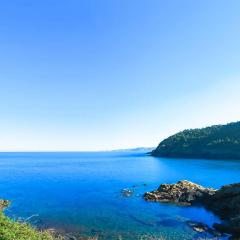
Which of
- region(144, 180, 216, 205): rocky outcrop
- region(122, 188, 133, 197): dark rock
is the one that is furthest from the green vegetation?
region(122, 188, 133, 197): dark rock

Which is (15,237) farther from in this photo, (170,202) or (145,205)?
(170,202)

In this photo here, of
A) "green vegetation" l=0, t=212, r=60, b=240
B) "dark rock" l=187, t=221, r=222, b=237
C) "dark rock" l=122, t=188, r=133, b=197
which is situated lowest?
"dark rock" l=187, t=221, r=222, b=237

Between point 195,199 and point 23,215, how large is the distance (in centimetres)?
3250

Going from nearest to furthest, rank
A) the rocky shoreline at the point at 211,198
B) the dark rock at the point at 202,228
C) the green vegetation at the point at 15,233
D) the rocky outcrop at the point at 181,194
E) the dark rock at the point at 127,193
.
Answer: the green vegetation at the point at 15,233 → the dark rock at the point at 202,228 → the rocky shoreline at the point at 211,198 → the rocky outcrop at the point at 181,194 → the dark rock at the point at 127,193

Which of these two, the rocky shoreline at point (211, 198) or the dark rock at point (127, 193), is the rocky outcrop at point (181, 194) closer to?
the rocky shoreline at point (211, 198)

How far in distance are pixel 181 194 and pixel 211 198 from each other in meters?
6.61

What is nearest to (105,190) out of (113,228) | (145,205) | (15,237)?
(145,205)

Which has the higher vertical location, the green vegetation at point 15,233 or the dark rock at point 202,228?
the green vegetation at point 15,233

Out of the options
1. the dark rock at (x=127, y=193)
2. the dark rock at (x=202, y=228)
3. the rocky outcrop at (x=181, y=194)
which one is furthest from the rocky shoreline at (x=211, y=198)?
the dark rock at (x=127, y=193)

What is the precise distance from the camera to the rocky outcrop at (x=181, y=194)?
59875 millimetres

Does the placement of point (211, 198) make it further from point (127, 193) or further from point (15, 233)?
point (15, 233)

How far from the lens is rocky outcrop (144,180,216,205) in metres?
59.9

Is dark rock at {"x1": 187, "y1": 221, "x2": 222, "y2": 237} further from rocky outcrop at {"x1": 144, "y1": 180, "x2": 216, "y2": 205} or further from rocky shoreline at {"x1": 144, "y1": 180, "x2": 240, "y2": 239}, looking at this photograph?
rocky outcrop at {"x1": 144, "y1": 180, "x2": 216, "y2": 205}

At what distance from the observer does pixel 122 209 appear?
176ft
